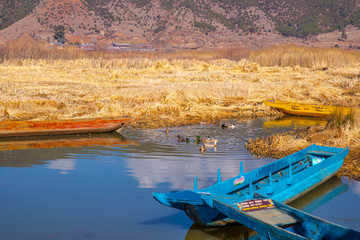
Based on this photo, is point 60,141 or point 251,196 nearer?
point 251,196

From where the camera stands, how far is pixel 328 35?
95688 mm

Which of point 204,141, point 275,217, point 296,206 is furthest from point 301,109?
point 275,217

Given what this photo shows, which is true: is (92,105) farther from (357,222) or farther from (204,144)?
(357,222)

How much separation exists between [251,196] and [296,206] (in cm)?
185

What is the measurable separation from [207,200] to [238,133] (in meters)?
9.80

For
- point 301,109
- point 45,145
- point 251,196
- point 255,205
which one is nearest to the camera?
point 255,205

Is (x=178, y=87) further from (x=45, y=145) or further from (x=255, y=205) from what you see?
(x=255, y=205)

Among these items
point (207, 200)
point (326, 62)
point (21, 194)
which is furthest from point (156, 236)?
point (326, 62)

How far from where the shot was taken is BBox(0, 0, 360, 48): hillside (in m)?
96.3

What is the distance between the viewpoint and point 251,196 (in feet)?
26.3

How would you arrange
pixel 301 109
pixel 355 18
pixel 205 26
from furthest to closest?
pixel 205 26 → pixel 355 18 → pixel 301 109

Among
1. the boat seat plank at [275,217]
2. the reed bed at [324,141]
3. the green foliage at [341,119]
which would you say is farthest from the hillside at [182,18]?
the boat seat plank at [275,217]

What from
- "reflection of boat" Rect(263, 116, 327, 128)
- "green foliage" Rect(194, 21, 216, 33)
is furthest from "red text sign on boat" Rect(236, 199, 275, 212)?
"green foliage" Rect(194, 21, 216, 33)

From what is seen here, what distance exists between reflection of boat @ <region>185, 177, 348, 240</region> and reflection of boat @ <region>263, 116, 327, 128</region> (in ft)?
27.0
